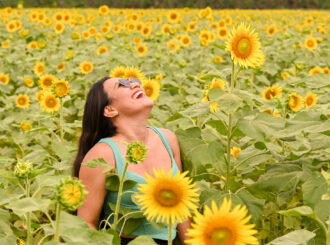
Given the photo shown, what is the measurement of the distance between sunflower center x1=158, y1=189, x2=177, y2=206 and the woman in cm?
61

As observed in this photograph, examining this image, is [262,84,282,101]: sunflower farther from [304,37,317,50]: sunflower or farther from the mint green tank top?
[304,37,317,50]: sunflower

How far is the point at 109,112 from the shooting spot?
212cm

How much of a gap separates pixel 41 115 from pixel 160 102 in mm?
1233

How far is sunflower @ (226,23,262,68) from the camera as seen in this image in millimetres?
1809

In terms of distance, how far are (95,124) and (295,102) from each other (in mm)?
983

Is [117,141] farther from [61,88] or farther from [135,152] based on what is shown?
[61,88]

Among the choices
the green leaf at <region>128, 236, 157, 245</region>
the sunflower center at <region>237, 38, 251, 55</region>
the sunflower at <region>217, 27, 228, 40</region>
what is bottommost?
the green leaf at <region>128, 236, 157, 245</region>

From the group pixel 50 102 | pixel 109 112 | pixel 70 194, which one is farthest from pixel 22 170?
pixel 50 102

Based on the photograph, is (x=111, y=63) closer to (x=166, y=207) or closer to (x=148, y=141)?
(x=148, y=141)

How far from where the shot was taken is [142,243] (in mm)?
1250

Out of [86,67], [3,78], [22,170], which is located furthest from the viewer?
[3,78]

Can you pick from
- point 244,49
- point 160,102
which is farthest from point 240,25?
point 160,102

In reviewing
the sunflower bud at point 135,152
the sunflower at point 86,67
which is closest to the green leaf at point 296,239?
the sunflower bud at point 135,152

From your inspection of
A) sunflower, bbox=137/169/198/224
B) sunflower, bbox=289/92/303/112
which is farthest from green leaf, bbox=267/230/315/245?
sunflower, bbox=289/92/303/112
